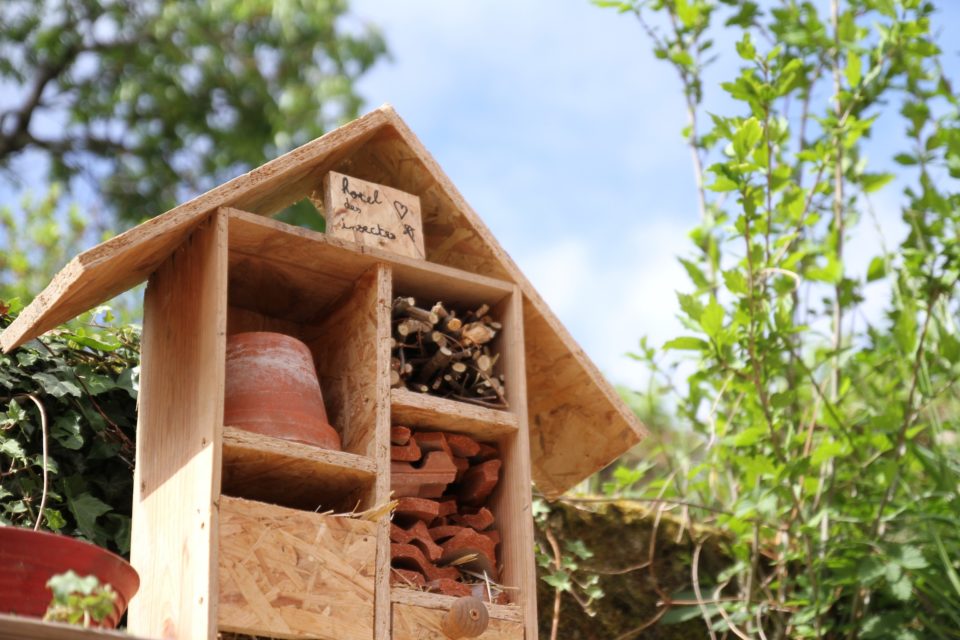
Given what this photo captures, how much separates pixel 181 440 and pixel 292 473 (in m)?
0.27

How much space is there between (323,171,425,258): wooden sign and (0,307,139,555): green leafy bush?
810mm

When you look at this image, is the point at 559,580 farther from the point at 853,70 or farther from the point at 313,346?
the point at 853,70

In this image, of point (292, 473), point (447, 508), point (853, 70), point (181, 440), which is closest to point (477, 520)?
point (447, 508)

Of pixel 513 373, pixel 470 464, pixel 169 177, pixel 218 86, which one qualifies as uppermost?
pixel 218 86

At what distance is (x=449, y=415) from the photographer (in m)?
3.54

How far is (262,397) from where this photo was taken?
3338mm

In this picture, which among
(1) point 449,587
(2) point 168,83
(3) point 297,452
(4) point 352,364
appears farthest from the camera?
(2) point 168,83

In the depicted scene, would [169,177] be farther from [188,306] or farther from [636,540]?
[188,306]

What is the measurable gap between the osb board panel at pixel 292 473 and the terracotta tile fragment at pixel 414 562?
0.51 ft

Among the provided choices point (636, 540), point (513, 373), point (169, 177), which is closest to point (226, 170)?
point (169, 177)

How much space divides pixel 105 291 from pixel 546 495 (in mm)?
1576

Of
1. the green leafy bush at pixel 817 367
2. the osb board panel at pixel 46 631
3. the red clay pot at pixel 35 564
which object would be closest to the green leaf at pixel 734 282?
the green leafy bush at pixel 817 367

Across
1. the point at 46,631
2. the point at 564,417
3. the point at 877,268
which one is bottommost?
the point at 46,631

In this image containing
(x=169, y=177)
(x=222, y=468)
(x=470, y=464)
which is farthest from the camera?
(x=169, y=177)
